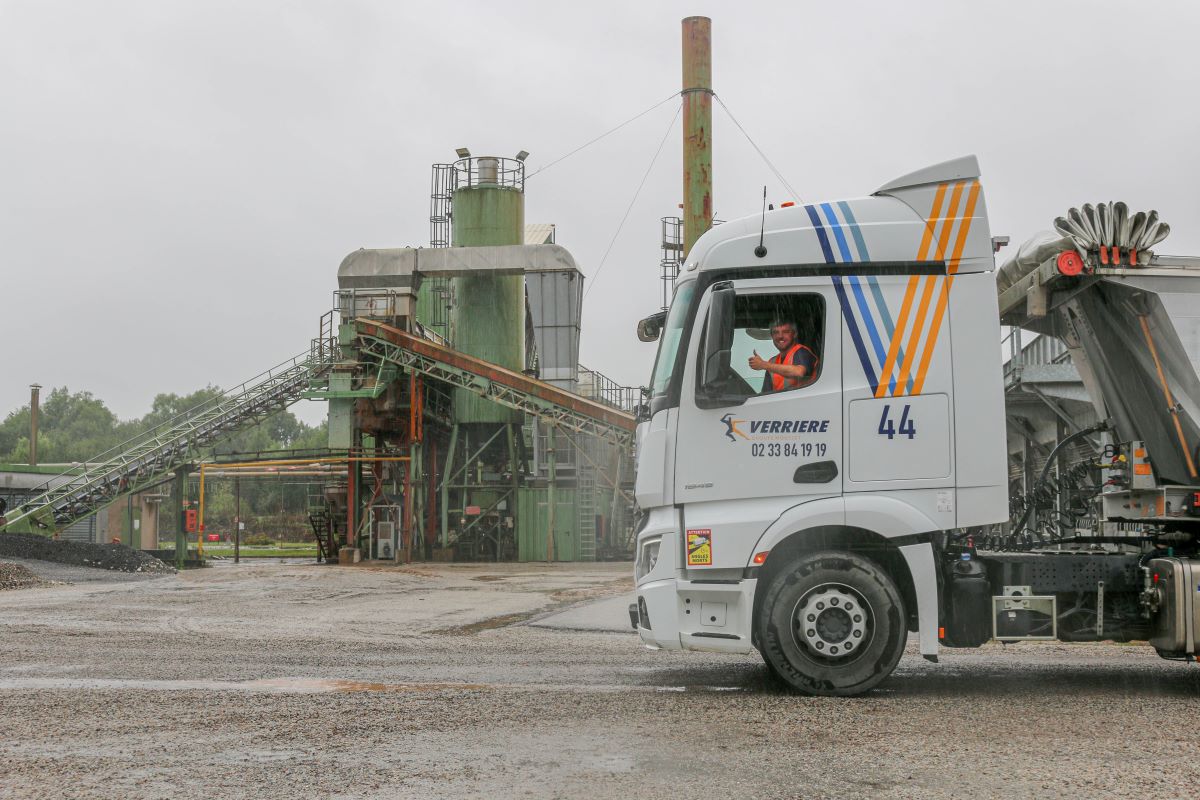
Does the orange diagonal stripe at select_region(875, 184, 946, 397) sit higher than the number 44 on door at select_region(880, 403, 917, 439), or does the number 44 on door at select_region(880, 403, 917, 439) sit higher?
the orange diagonal stripe at select_region(875, 184, 946, 397)

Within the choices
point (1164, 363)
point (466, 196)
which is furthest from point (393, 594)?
point (466, 196)

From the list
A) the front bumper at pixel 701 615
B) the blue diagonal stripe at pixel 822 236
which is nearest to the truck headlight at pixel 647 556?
the front bumper at pixel 701 615

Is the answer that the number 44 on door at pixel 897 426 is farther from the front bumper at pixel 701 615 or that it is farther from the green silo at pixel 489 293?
the green silo at pixel 489 293

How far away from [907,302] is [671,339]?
1707mm

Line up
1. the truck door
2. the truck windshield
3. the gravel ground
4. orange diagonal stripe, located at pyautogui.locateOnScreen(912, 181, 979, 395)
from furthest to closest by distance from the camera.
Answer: the truck windshield, orange diagonal stripe, located at pyautogui.locateOnScreen(912, 181, 979, 395), the truck door, the gravel ground

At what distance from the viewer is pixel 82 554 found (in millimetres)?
26781

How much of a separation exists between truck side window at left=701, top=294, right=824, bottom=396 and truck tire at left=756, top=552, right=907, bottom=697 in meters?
1.26

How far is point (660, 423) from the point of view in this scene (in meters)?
8.26

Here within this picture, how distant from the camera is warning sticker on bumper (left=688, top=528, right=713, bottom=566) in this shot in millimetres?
7953

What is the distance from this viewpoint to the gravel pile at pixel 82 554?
26312 mm

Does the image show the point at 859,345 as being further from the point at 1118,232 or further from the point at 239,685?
the point at 239,685

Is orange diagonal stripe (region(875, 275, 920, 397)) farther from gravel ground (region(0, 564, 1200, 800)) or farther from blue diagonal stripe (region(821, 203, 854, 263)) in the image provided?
gravel ground (region(0, 564, 1200, 800))

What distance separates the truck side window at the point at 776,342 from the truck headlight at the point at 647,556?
126 centimetres

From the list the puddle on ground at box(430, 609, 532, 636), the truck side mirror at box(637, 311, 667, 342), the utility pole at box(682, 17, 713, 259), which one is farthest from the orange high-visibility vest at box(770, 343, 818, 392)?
the utility pole at box(682, 17, 713, 259)
